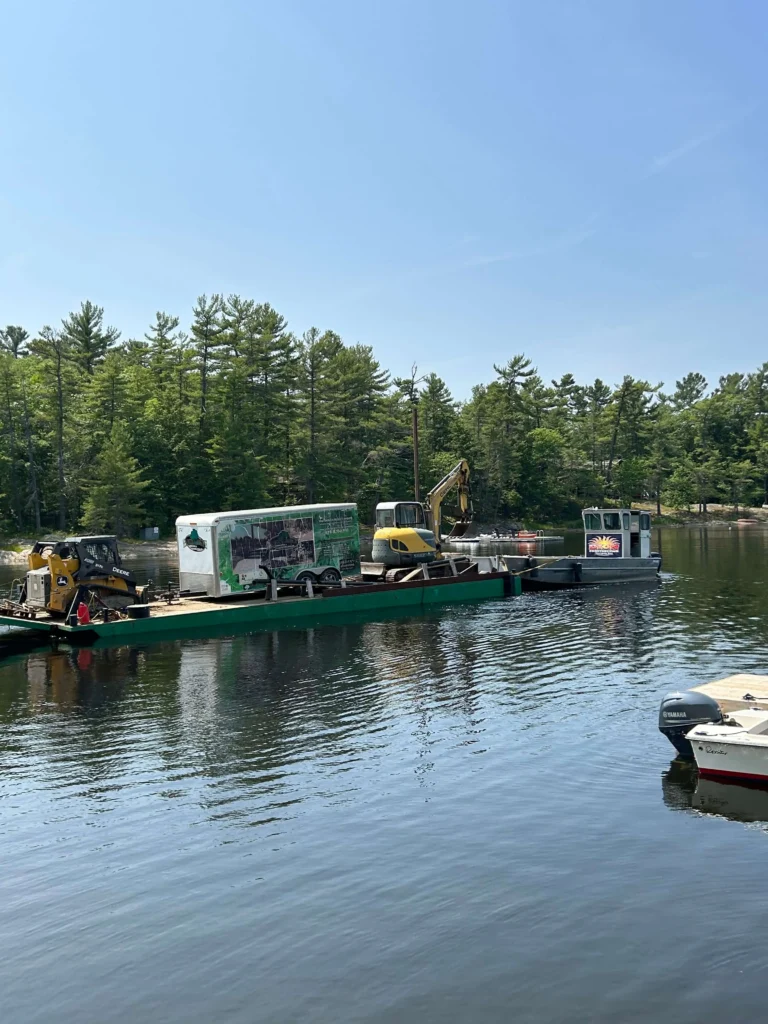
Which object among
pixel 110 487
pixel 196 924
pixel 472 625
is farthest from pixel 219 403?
pixel 196 924

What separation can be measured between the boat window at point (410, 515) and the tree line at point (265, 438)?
39742mm

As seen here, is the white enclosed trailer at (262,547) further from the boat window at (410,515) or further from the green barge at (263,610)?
the boat window at (410,515)

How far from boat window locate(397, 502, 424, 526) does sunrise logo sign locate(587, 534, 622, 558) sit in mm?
11382

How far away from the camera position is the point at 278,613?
120 ft

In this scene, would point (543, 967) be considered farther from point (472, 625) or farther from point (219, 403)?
point (219, 403)

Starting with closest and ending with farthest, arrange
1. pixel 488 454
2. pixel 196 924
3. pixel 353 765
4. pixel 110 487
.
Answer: pixel 196 924 < pixel 353 765 < pixel 110 487 < pixel 488 454

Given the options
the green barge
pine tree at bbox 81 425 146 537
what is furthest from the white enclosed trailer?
pine tree at bbox 81 425 146 537

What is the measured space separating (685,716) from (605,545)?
3375 centimetres

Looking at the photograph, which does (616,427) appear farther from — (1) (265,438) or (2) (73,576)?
(2) (73,576)

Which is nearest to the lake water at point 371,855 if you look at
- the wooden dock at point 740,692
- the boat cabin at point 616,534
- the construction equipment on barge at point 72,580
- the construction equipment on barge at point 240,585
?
the wooden dock at point 740,692

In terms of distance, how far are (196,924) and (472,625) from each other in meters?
25.4

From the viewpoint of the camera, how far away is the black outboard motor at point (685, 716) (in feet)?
56.2

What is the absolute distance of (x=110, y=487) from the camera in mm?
76250

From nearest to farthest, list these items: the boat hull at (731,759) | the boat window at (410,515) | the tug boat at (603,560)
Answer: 1. the boat hull at (731,759)
2. the boat window at (410,515)
3. the tug boat at (603,560)
